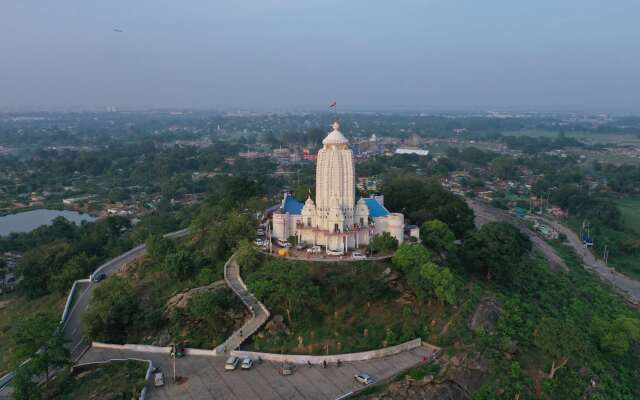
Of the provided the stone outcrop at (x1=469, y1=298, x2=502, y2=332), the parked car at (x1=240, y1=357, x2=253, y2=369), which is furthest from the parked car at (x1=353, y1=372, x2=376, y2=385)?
the stone outcrop at (x1=469, y1=298, x2=502, y2=332)

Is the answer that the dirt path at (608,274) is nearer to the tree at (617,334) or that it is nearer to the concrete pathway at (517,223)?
the concrete pathway at (517,223)

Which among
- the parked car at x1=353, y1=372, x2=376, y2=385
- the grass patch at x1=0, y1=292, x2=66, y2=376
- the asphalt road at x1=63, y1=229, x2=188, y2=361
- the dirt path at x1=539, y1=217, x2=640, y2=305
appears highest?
the parked car at x1=353, y1=372, x2=376, y2=385

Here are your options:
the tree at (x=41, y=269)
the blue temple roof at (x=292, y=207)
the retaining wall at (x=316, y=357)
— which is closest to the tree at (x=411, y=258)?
the retaining wall at (x=316, y=357)

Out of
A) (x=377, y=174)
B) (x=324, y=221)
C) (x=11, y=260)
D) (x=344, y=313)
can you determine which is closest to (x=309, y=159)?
(x=377, y=174)

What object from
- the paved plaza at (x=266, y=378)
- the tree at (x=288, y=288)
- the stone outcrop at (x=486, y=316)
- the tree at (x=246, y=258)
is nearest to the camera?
the paved plaza at (x=266, y=378)

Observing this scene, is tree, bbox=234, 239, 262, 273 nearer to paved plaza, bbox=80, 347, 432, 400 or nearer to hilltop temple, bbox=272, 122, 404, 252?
hilltop temple, bbox=272, 122, 404, 252
